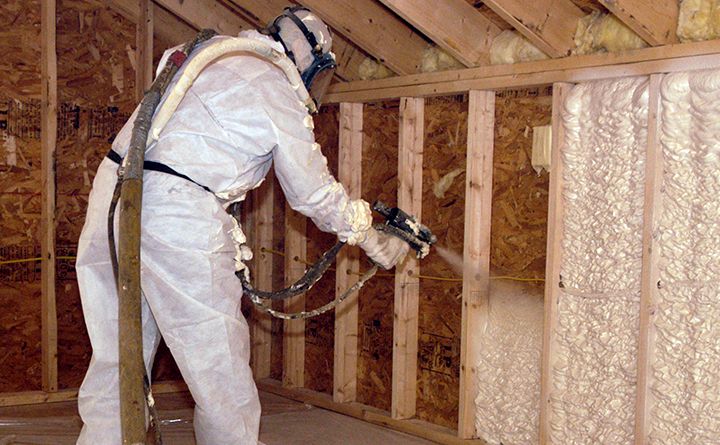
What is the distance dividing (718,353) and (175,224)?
5.95 feet

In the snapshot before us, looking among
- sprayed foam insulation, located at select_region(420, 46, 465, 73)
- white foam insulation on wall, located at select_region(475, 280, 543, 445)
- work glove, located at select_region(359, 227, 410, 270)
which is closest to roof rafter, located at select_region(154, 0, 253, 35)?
sprayed foam insulation, located at select_region(420, 46, 465, 73)

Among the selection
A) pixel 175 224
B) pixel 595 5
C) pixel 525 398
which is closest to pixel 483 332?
pixel 525 398

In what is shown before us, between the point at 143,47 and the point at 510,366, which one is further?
the point at 143,47

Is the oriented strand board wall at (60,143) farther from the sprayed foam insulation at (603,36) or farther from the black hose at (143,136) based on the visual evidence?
the sprayed foam insulation at (603,36)

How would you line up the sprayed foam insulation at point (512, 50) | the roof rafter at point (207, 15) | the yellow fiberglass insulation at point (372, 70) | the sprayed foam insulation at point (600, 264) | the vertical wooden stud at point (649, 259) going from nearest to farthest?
the vertical wooden stud at point (649, 259), the sprayed foam insulation at point (600, 264), the sprayed foam insulation at point (512, 50), the yellow fiberglass insulation at point (372, 70), the roof rafter at point (207, 15)

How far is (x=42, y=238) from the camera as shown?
4.48 metres

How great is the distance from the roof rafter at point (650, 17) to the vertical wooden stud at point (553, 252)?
0.43m

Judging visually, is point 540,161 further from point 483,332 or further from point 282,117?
point 282,117

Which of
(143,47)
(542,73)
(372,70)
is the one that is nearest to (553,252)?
(542,73)

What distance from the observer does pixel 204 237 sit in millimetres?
2451

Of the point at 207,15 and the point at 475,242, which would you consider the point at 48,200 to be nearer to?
the point at 207,15

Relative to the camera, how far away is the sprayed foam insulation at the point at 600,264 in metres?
3.10

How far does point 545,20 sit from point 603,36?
220mm

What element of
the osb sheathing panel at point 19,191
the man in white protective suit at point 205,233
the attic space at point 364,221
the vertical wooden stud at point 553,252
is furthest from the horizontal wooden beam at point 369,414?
the man in white protective suit at point 205,233
